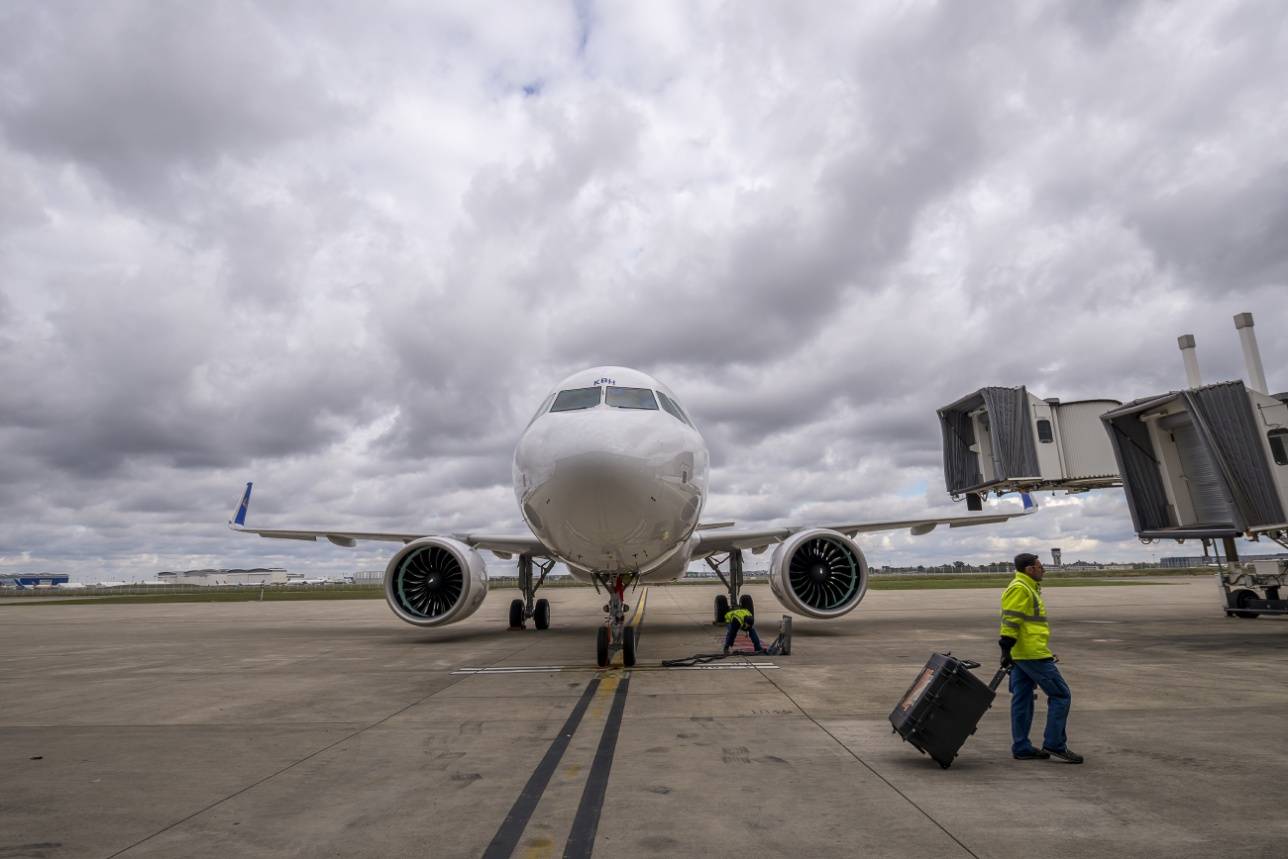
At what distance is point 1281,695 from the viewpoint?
725 cm

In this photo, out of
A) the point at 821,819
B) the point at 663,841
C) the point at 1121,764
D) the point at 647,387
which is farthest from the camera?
the point at 647,387

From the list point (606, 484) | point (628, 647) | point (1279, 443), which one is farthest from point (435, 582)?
point (1279, 443)

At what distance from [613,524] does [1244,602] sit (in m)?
17.4

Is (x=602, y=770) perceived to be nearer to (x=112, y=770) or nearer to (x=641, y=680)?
(x=112, y=770)

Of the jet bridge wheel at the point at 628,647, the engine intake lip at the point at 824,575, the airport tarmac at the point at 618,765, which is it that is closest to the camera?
the airport tarmac at the point at 618,765

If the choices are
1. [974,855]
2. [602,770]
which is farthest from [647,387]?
[974,855]

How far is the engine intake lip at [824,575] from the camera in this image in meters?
13.0

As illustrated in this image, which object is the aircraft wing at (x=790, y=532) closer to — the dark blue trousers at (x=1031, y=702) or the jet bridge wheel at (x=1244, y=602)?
the jet bridge wheel at (x=1244, y=602)

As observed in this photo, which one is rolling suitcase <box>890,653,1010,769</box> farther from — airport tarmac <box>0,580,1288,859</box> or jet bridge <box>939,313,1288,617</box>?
jet bridge <box>939,313,1288,617</box>

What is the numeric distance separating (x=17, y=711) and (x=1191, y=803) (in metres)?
10.6

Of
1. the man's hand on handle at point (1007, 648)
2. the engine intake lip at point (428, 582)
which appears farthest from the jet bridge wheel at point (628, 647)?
the man's hand on handle at point (1007, 648)

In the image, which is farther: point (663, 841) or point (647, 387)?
point (647, 387)

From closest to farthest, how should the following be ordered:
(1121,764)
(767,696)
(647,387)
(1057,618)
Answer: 1. (1121,764)
2. (767,696)
3. (647,387)
4. (1057,618)

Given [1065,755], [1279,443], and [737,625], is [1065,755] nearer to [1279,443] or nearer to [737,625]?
[737,625]
